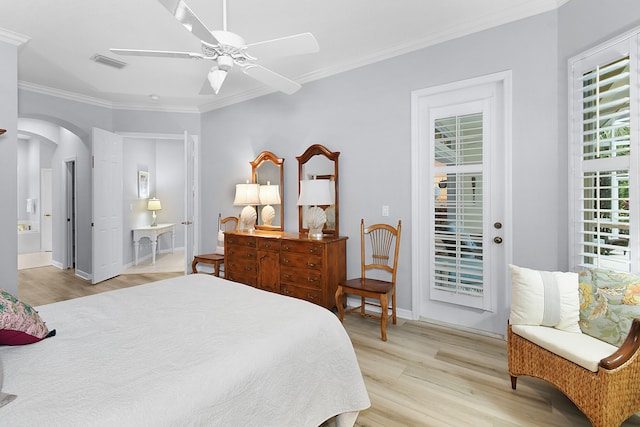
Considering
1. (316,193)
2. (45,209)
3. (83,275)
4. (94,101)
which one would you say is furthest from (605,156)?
(45,209)

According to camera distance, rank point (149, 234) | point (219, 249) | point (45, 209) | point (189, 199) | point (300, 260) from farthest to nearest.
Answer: point (45, 209) → point (149, 234) → point (189, 199) → point (219, 249) → point (300, 260)

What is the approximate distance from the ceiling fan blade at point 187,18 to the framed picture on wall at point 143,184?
18.4ft

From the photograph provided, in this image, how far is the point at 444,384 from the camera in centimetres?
220

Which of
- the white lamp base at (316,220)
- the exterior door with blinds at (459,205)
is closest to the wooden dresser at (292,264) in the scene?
the white lamp base at (316,220)

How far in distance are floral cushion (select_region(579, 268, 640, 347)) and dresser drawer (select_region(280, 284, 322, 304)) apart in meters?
2.14

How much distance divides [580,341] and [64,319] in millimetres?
2746

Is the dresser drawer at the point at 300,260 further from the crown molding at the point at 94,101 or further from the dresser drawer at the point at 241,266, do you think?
the crown molding at the point at 94,101

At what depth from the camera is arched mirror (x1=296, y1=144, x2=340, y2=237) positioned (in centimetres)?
355

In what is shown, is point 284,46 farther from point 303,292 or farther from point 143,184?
point 143,184

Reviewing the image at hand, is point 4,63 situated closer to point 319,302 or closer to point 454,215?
point 319,302

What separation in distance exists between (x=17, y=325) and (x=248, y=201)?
10.1ft

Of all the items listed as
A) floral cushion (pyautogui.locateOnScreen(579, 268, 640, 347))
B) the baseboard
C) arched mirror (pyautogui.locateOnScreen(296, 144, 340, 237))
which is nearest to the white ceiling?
arched mirror (pyautogui.locateOnScreen(296, 144, 340, 237))

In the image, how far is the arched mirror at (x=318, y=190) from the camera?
3.55 meters

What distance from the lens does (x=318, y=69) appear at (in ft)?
12.6
